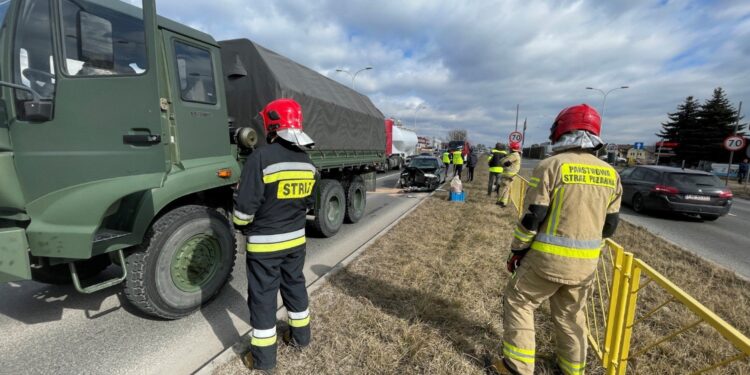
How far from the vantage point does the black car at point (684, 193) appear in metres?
8.08

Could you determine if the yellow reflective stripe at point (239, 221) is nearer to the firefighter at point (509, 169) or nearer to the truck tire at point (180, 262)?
the truck tire at point (180, 262)

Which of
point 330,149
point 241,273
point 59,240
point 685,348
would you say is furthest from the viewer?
point 330,149

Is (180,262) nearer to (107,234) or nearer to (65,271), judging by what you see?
(107,234)

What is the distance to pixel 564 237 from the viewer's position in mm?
2043

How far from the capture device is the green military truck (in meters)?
2.37

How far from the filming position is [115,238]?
251 cm

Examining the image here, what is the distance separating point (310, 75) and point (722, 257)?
7.79 m

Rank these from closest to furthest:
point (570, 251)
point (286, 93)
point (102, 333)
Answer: point (570, 251)
point (102, 333)
point (286, 93)

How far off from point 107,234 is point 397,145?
24671 millimetres

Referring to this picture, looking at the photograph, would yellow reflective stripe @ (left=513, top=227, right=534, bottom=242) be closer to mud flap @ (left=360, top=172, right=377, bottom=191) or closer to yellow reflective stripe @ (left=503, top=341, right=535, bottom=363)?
yellow reflective stripe @ (left=503, top=341, right=535, bottom=363)

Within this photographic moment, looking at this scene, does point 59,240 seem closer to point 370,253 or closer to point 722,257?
point 370,253

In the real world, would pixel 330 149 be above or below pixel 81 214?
above

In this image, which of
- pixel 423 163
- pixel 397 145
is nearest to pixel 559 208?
pixel 423 163

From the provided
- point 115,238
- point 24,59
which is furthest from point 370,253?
point 24,59
